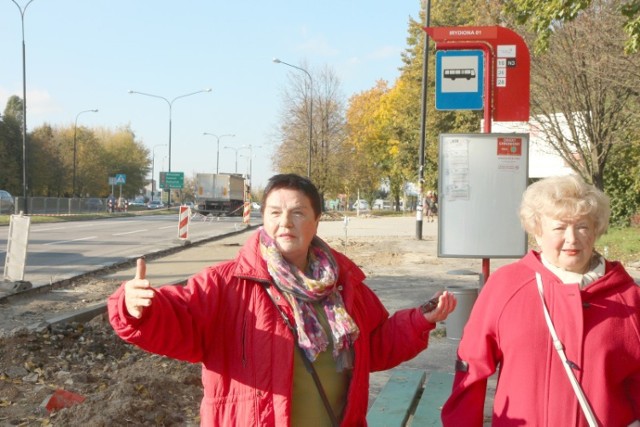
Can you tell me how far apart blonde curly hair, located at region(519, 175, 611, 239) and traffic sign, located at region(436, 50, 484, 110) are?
17.9 ft

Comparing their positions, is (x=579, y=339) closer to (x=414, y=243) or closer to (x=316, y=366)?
(x=316, y=366)

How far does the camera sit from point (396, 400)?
15.7 ft

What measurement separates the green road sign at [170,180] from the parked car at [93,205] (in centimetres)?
667

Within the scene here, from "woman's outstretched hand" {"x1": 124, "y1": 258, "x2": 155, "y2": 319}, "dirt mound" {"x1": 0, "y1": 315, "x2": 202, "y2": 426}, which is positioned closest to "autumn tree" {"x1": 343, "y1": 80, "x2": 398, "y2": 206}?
"dirt mound" {"x1": 0, "y1": 315, "x2": 202, "y2": 426}

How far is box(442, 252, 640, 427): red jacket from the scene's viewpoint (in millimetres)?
2514

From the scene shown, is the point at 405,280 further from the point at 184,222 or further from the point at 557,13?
the point at 184,222

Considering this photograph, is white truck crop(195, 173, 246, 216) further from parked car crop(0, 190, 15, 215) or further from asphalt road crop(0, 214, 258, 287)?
asphalt road crop(0, 214, 258, 287)

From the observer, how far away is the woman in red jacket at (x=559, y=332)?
2.52 metres

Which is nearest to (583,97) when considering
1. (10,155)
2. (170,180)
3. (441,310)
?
(441,310)

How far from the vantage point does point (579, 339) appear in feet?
8.24

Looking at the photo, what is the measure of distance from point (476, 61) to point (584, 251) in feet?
19.0

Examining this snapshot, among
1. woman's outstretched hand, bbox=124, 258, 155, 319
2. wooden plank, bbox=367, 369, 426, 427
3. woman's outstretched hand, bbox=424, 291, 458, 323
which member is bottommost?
wooden plank, bbox=367, 369, 426, 427

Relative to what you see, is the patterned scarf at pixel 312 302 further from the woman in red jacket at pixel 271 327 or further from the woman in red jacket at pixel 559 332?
the woman in red jacket at pixel 559 332

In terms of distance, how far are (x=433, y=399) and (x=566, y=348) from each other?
2439 millimetres
